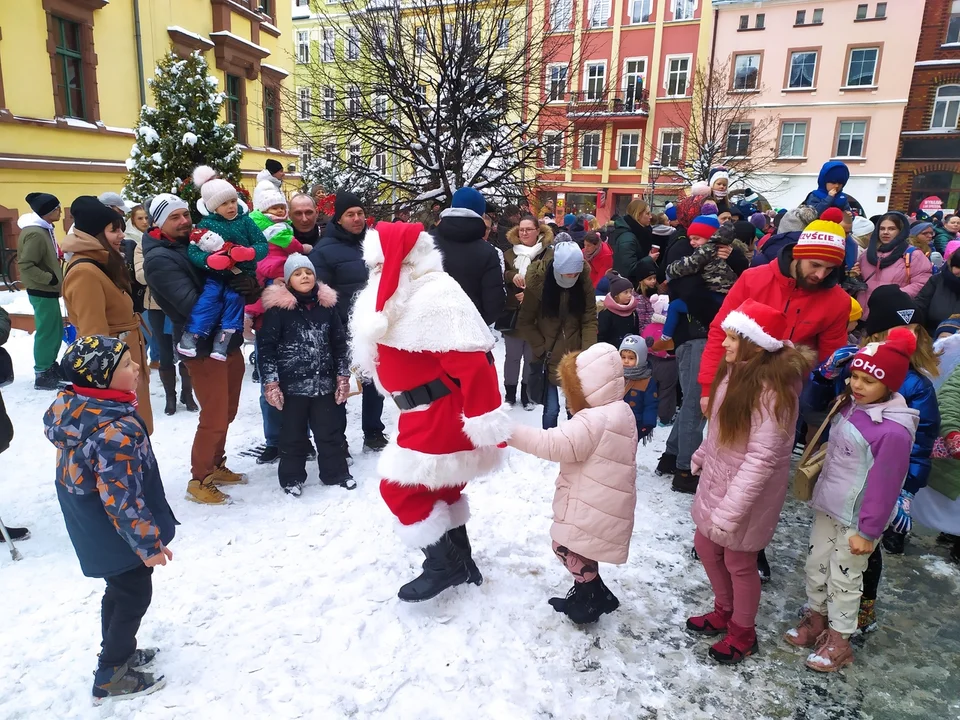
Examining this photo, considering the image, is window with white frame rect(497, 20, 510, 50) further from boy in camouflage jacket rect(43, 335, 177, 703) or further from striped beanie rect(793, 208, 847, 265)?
boy in camouflage jacket rect(43, 335, 177, 703)

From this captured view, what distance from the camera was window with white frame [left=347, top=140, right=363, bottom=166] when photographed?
11305 mm

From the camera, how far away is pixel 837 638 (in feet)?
9.93

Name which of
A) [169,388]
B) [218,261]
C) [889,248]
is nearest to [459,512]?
[218,261]

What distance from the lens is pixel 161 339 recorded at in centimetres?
639

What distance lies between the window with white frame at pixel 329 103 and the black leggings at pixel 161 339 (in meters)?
6.12

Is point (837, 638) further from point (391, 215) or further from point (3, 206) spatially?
point (3, 206)

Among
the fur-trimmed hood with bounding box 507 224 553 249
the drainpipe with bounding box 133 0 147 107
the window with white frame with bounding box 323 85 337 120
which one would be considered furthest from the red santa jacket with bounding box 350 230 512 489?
the drainpipe with bounding box 133 0 147 107

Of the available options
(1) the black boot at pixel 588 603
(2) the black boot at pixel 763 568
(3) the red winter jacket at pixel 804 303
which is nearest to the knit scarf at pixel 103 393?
(1) the black boot at pixel 588 603

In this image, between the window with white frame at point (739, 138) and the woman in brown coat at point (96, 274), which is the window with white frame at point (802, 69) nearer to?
the window with white frame at point (739, 138)

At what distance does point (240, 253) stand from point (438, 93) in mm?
7055

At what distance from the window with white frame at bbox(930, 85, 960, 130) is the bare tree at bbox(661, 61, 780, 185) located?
23.4ft

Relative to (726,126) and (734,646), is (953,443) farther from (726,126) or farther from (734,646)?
(726,126)

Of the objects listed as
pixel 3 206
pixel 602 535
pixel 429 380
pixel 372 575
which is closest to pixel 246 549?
pixel 372 575

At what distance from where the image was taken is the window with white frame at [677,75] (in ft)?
101
